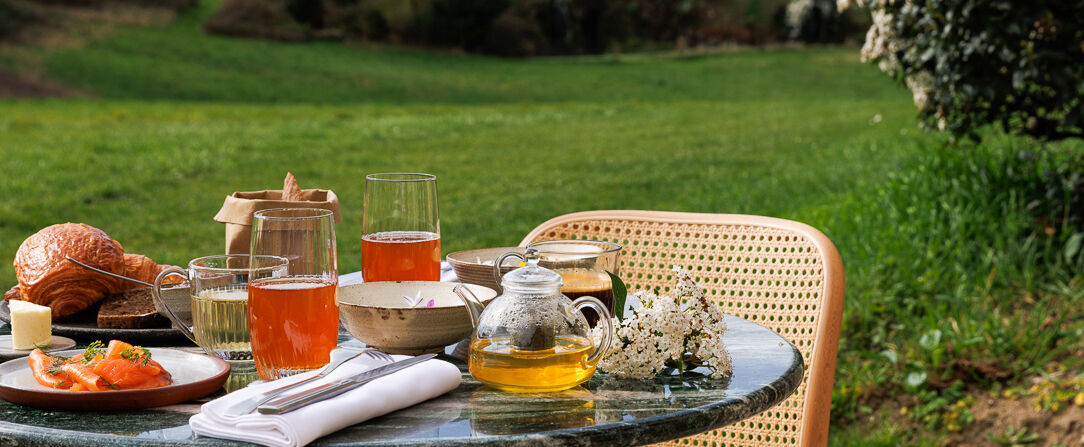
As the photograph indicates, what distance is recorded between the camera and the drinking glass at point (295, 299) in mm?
1391

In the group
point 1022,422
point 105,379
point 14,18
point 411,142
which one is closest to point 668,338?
point 105,379

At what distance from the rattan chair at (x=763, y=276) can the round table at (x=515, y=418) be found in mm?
712

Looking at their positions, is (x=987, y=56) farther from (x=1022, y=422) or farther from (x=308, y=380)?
(x=308, y=380)

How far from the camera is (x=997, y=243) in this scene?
425cm

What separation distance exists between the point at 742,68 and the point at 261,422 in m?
24.3

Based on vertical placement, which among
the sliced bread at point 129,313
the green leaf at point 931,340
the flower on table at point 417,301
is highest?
the flower on table at point 417,301

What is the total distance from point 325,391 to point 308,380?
0.23 ft

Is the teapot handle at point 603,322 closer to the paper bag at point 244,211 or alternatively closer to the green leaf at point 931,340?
the paper bag at point 244,211

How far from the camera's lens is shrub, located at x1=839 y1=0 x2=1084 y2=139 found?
13.1 ft

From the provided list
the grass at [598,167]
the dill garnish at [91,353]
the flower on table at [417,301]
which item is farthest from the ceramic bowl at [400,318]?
the grass at [598,167]

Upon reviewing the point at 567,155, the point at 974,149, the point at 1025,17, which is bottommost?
the point at 567,155

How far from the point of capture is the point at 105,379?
4.40 feet

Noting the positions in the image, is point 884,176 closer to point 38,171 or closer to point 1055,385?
point 1055,385

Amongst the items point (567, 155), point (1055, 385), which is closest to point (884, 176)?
point (1055, 385)
